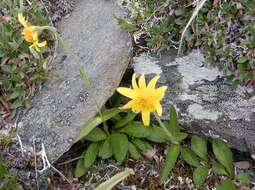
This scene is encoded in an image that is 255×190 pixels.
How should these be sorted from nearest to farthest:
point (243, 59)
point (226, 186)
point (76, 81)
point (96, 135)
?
point (226, 186) → point (243, 59) → point (96, 135) → point (76, 81)

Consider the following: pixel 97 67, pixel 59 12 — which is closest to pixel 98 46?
pixel 97 67

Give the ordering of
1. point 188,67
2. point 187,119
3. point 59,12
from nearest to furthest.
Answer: point 187,119
point 188,67
point 59,12

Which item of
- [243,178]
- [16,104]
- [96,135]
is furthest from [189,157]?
[16,104]

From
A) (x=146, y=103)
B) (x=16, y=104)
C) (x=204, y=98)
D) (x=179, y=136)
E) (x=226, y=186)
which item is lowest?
(x=226, y=186)

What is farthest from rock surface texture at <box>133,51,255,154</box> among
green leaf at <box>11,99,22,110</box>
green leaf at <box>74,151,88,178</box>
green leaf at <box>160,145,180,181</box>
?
green leaf at <box>11,99,22,110</box>

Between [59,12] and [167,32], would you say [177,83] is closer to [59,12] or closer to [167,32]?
[167,32]

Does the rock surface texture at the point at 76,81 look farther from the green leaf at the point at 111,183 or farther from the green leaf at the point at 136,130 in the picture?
the green leaf at the point at 111,183

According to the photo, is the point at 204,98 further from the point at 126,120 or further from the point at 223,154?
the point at 126,120
